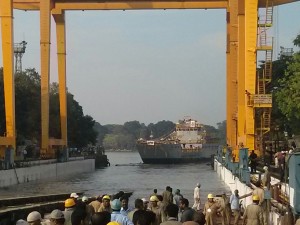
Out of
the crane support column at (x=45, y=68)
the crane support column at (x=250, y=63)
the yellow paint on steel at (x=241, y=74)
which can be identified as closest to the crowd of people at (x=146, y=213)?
the crane support column at (x=250, y=63)

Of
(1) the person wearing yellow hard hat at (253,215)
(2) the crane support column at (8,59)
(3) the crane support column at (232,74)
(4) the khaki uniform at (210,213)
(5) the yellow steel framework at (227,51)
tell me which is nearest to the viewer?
(1) the person wearing yellow hard hat at (253,215)

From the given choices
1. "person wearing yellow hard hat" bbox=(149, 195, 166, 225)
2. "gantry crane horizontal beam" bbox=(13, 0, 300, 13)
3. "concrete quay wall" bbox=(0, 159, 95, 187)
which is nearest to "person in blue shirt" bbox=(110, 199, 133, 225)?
"person wearing yellow hard hat" bbox=(149, 195, 166, 225)

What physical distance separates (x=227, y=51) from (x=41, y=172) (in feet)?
53.3

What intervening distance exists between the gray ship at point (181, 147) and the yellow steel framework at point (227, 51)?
36870mm

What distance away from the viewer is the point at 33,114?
4988 centimetres

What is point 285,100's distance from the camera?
95.9 ft

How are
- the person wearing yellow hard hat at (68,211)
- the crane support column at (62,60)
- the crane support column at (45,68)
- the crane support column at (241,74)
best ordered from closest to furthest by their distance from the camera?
the person wearing yellow hard hat at (68,211) < the crane support column at (241,74) < the crane support column at (45,68) < the crane support column at (62,60)

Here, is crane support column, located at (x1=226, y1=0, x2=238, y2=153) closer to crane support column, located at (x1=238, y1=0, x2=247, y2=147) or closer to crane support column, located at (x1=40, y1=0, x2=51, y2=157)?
crane support column, located at (x1=238, y1=0, x2=247, y2=147)

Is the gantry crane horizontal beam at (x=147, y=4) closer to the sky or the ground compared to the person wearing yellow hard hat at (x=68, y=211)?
closer to the sky

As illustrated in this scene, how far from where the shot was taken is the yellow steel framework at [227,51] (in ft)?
93.4

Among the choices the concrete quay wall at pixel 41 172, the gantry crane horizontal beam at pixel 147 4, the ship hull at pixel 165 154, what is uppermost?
the gantry crane horizontal beam at pixel 147 4

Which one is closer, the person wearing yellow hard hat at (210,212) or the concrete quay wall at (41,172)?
the person wearing yellow hard hat at (210,212)

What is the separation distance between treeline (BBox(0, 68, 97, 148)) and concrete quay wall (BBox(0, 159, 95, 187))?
4.13 meters

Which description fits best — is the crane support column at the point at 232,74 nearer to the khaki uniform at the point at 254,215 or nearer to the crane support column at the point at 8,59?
the crane support column at the point at 8,59
